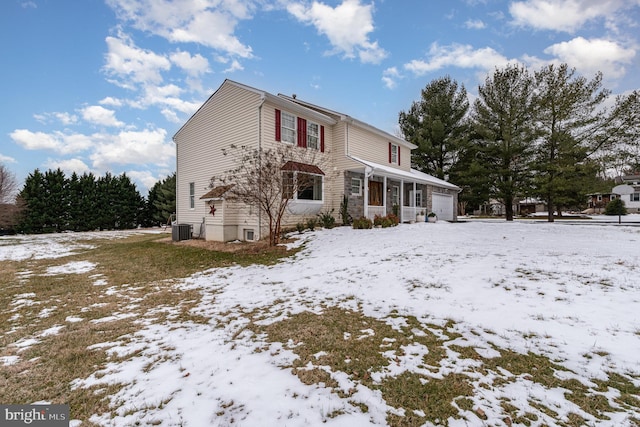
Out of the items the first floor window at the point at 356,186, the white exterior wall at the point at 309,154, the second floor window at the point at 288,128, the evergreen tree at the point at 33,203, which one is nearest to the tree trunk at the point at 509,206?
the first floor window at the point at 356,186

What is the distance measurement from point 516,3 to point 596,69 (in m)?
13.2

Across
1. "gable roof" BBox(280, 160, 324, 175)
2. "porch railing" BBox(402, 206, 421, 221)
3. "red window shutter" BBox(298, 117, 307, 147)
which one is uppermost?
"red window shutter" BBox(298, 117, 307, 147)

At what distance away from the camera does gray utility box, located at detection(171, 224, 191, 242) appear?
14258 mm

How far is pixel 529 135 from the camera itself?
2141 centimetres

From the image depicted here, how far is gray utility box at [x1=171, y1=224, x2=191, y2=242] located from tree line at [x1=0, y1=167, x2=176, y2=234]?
12468mm

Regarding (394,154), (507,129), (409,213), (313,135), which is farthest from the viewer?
(507,129)

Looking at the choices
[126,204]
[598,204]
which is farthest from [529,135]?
[598,204]

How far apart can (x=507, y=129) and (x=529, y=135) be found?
164 centimetres

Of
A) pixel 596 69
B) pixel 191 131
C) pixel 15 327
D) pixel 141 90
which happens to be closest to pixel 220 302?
pixel 15 327

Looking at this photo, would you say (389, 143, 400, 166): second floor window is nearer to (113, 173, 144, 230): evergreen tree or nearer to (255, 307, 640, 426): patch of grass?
(255, 307, 640, 426): patch of grass

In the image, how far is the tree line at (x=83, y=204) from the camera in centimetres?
2053

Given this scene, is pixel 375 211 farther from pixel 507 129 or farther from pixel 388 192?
pixel 507 129

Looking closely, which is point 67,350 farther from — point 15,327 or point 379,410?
point 379,410

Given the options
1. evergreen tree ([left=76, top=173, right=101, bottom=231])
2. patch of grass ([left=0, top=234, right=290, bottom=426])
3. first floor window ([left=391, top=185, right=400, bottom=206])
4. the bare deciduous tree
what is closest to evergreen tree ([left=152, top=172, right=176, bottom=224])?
evergreen tree ([left=76, top=173, right=101, bottom=231])
